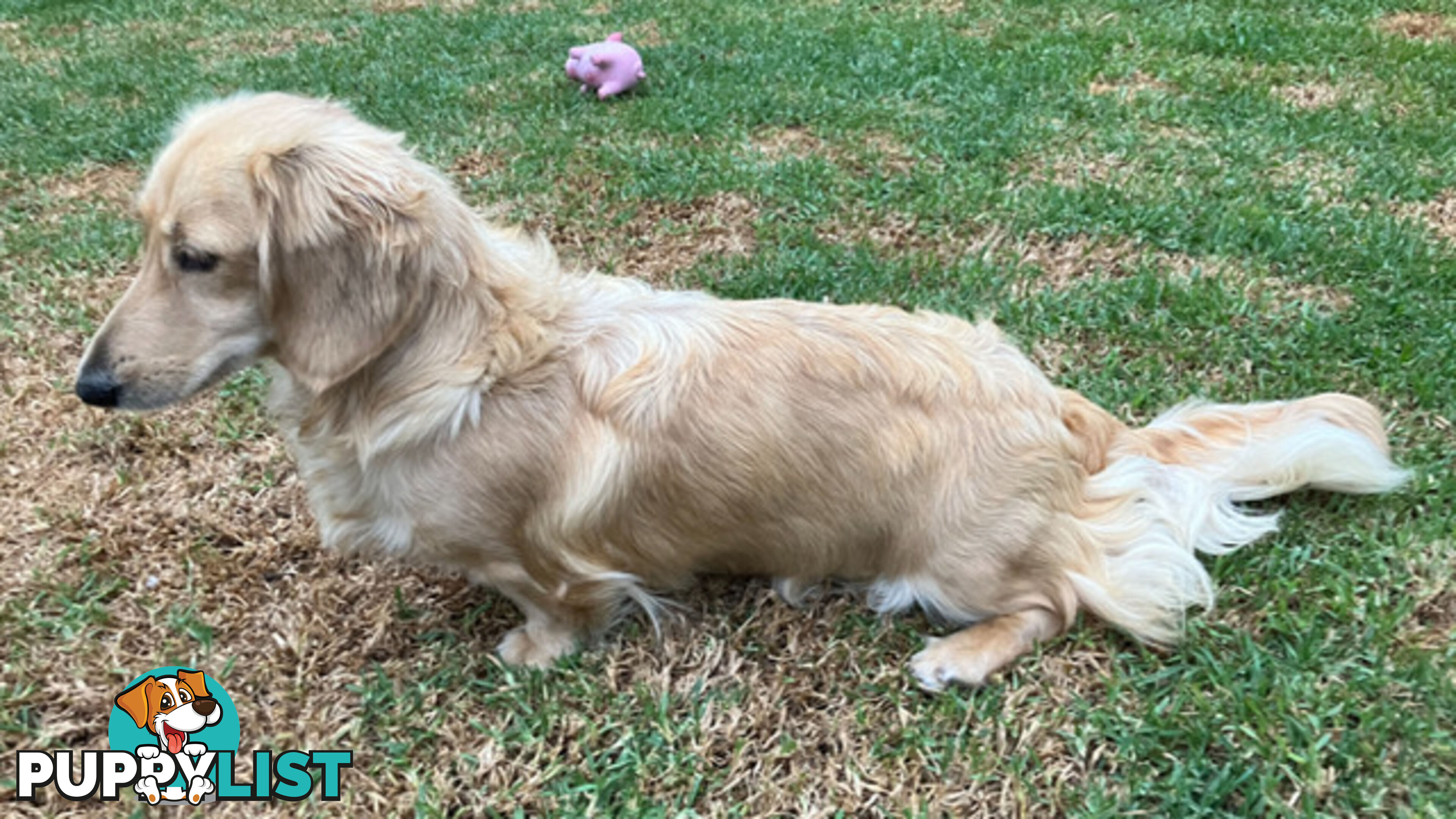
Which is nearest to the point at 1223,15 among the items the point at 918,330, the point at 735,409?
the point at 918,330

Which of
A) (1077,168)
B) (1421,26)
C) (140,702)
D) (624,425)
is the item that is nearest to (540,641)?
(624,425)

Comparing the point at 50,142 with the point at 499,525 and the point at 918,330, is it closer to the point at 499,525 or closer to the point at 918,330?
the point at 499,525

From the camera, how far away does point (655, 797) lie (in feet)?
6.79

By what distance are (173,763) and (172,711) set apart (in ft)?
0.48

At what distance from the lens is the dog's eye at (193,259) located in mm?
1895

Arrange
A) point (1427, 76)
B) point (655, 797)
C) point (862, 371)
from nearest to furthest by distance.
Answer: point (655, 797), point (862, 371), point (1427, 76)

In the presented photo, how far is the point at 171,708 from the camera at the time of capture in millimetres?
2223

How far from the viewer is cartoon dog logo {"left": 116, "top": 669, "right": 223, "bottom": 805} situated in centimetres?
214

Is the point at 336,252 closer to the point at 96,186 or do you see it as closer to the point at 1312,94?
the point at 96,186

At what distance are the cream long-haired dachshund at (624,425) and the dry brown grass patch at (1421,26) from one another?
4.96 m

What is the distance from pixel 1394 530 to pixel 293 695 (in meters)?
2.94

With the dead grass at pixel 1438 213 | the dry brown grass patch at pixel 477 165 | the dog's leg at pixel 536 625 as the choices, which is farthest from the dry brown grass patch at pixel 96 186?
the dead grass at pixel 1438 213

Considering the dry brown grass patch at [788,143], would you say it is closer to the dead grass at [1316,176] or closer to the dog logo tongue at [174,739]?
the dead grass at [1316,176]

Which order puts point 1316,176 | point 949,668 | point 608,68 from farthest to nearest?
point 608,68 → point 1316,176 → point 949,668
